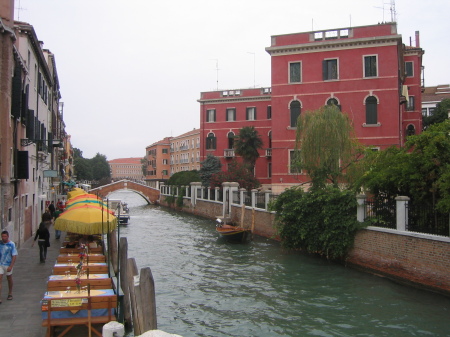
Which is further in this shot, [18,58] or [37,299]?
[18,58]

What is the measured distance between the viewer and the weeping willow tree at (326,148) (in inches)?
692

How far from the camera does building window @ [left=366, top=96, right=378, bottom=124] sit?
A: 1064 inches

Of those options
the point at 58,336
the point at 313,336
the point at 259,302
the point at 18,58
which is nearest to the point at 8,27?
the point at 18,58

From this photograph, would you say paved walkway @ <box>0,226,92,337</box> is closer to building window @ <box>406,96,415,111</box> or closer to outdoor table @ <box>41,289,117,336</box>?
outdoor table @ <box>41,289,117,336</box>

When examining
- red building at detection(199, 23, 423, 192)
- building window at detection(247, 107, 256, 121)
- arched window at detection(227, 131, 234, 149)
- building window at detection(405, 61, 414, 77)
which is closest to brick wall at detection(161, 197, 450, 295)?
red building at detection(199, 23, 423, 192)

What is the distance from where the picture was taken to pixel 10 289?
8477 millimetres

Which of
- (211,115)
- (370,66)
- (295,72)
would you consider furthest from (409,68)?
(211,115)

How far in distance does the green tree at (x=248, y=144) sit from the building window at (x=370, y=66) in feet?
43.0

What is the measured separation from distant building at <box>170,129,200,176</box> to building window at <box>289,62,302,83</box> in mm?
32554

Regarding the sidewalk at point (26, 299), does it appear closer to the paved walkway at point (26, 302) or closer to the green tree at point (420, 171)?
the paved walkway at point (26, 302)

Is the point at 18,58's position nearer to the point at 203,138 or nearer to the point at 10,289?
the point at 10,289

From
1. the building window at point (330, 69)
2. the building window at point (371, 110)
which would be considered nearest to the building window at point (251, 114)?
the building window at point (330, 69)

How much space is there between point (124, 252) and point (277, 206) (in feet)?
29.7

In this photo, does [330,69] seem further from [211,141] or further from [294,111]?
[211,141]
